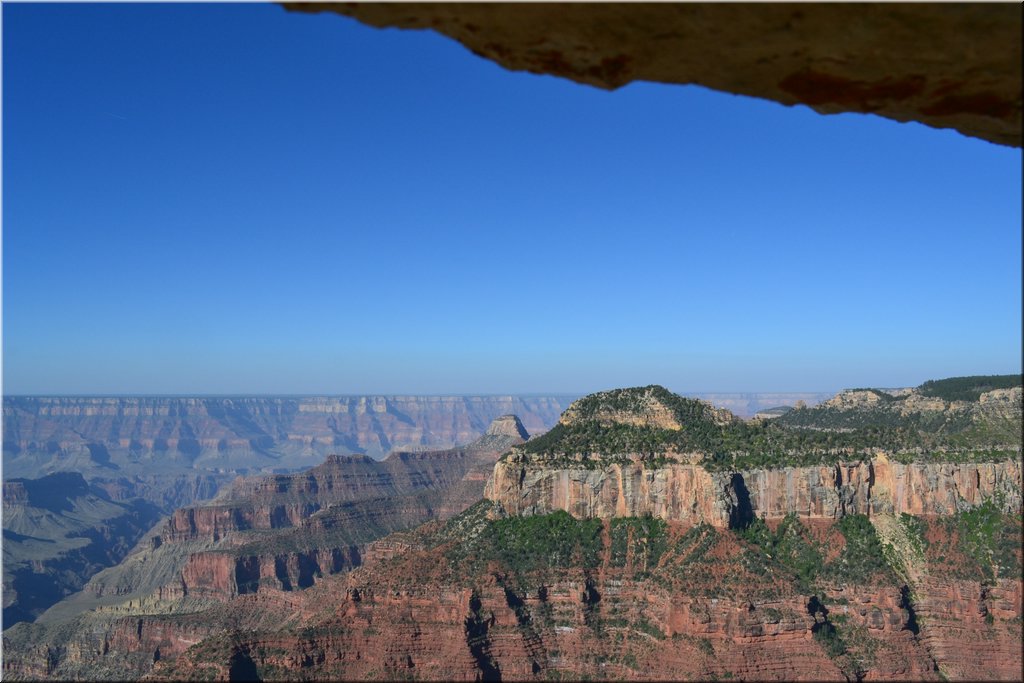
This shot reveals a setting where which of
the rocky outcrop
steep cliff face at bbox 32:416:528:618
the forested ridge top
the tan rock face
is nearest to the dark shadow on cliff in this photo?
the rocky outcrop

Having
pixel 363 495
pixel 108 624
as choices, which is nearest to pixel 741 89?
pixel 108 624

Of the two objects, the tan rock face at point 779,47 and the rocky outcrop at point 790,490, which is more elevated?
the tan rock face at point 779,47

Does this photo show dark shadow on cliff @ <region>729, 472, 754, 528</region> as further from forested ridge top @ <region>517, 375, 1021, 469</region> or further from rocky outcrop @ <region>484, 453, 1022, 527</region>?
forested ridge top @ <region>517, 375, 1021, 469</region>

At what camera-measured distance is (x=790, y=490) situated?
62.4 m

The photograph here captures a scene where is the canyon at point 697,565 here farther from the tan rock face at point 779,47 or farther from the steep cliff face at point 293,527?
the steep cliff face at point 293,527

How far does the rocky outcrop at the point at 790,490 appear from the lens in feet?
198

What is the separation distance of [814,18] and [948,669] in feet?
193

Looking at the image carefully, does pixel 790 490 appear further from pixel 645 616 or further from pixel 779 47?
pixel 779 47

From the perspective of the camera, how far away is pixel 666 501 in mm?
64250

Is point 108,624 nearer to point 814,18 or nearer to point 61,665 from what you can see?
point 61,665

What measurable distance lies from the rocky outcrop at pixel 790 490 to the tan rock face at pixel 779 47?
186ft

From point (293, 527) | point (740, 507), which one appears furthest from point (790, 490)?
point (293, 527)

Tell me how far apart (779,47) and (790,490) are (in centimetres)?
6043

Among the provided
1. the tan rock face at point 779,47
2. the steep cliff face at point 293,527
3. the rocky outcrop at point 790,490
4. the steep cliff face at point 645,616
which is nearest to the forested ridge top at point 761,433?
the rocky outcrop at point 790,490
